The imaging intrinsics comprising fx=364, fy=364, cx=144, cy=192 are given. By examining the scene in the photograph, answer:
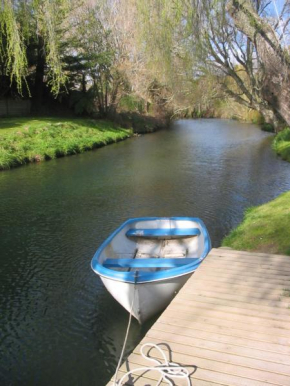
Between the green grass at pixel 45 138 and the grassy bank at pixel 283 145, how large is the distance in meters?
11.0

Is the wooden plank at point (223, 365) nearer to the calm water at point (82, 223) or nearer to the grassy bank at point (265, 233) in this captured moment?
the calm water at point (82, 223)

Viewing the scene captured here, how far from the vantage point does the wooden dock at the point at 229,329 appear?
307 centimetres

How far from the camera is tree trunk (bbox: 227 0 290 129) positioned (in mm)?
7285

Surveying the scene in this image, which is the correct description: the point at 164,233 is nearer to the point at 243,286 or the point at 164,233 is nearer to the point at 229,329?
the point at 243,286

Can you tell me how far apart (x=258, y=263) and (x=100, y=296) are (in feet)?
8.70

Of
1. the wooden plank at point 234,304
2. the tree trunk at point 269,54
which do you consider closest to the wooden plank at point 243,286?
the wooden plank at point 234,304

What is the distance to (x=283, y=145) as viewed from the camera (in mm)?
21438

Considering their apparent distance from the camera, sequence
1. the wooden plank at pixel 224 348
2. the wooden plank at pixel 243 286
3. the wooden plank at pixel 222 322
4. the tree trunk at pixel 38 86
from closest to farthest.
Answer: the wooden plank at pixel 224 348 < the wooden plank at pixel 222 322 < the wooden plank at pixel 243 286 < the tree trunk at pixel 38 86

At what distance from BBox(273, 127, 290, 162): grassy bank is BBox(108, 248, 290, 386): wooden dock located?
49.0 ft

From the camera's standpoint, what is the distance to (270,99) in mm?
7602

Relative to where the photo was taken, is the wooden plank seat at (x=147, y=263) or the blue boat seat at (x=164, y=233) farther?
the blue boat seat at (x=164, y=233)

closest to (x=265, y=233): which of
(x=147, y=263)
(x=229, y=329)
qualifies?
(x=147, y=263)

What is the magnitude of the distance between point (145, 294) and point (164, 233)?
2373mm

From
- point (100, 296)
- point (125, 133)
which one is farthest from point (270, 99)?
point (125, 133)
